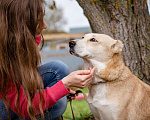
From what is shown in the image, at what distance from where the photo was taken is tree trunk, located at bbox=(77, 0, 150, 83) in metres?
2.63

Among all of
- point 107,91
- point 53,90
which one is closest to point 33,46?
point 53,90

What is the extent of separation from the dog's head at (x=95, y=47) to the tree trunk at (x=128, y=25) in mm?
471

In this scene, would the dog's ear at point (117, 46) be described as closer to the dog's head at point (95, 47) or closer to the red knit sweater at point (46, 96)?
the dog's head at point (95, 47)

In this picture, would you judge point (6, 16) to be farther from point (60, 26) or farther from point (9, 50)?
point (60, 26)

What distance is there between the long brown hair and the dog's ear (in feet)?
3.12

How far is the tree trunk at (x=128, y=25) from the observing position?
8.64ft

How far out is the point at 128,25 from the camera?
8.85 ft

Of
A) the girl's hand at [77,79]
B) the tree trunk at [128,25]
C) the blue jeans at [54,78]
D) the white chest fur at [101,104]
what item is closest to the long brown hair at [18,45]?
the girl's hand at [77,79]

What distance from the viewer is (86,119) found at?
2.92 meters

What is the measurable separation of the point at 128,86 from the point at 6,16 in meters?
1.46

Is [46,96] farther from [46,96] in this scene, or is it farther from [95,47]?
[95,47]

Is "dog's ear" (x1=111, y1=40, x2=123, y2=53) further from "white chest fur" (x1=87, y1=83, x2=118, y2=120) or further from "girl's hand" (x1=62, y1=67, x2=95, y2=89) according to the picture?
"girl's hand" (x1=62, y1=67, x2=95, y2=89)

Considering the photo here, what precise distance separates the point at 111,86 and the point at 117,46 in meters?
0.49


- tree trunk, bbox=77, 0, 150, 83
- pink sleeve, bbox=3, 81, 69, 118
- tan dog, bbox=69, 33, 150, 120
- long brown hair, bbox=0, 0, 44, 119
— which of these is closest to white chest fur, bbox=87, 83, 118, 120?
tan dog, bbox=69, 33, 150, 120
